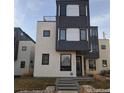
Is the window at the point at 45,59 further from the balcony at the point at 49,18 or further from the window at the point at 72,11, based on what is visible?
the window at the point at 72,11

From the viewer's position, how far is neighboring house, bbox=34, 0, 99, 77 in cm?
1344

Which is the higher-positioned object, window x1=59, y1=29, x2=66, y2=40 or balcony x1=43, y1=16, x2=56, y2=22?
balcony x1=43, y1=16, x2=56, y2=22

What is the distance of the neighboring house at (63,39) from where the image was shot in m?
13.4

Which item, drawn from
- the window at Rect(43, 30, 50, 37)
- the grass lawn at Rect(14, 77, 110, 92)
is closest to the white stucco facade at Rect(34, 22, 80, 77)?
the window at Rect(43, 30, 50, 37)

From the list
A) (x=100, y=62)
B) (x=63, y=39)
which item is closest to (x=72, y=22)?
(x=63, y=39)

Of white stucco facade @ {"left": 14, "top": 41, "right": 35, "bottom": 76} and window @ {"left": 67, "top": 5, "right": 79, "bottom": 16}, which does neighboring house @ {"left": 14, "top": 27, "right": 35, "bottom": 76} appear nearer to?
white stucco facade @ {"left": 14, "top": 41, "right": 35, "bottom": 76}

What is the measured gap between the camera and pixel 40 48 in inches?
550

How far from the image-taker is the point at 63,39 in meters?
13.6

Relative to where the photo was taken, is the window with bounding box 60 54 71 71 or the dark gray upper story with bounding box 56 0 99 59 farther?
the window with bounding box 60 54 71 71

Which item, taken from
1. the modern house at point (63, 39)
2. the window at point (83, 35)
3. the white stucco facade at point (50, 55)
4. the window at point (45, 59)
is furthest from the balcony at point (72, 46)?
the window at point (45, 59)

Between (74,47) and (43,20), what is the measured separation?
2.83m
